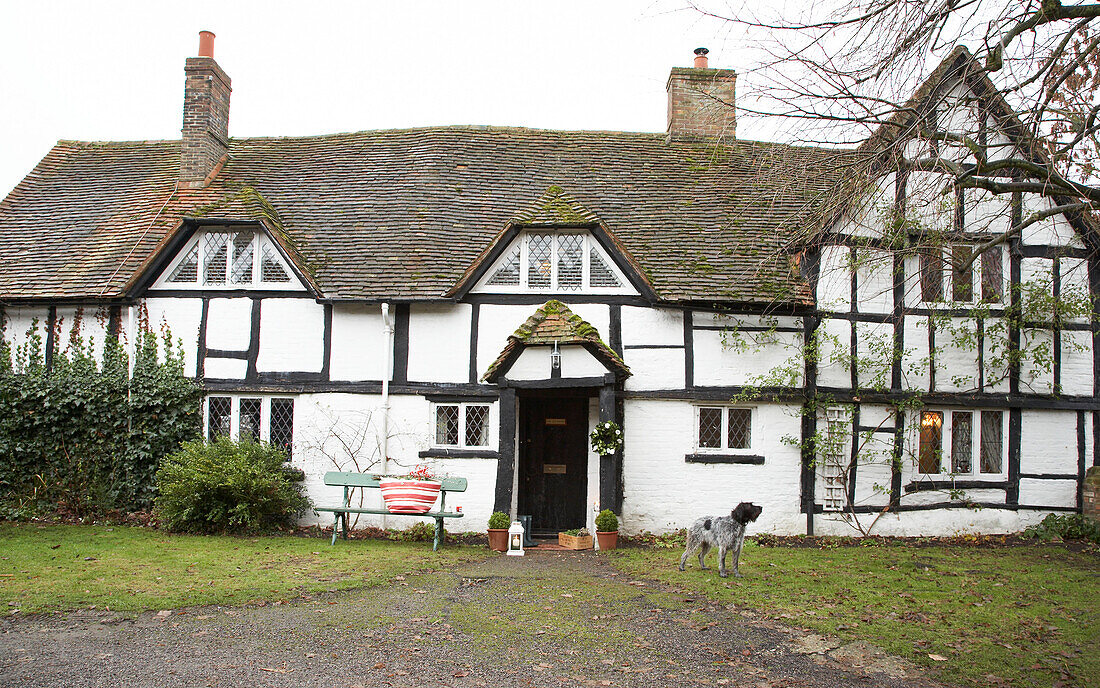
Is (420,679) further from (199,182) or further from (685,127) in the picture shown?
(685,127)

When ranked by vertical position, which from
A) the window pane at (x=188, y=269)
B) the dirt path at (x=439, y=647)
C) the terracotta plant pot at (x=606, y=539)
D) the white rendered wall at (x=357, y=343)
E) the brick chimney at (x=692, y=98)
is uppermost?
the brick chimney at (x=692, y=98)

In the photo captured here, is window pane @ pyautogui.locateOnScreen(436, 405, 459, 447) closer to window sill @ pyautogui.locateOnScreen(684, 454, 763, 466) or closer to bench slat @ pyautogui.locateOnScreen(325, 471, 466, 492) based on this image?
bench slat @ pyautogui.locateOnScreen(325, 471, 466, 492)

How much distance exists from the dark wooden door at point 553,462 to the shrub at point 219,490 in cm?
405

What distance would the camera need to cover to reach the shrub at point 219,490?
1123 centimetres

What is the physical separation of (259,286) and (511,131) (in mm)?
6765

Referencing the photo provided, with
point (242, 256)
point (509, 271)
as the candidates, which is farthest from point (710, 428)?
point (242, 256)

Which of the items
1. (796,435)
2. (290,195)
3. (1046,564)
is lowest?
(1046,564)

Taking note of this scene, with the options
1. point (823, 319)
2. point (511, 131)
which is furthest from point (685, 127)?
point (823, 319)

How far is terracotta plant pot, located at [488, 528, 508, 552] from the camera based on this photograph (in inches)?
448

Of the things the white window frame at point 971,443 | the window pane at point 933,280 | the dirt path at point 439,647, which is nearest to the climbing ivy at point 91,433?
the dirt path at point 439,647

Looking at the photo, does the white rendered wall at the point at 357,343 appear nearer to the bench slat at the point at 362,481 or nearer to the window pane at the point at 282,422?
the window pane at the point at 282,422

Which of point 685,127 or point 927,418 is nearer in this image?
point 927,418

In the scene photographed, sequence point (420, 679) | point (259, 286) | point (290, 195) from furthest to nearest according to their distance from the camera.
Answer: point (290, 195)
point (259, 286)
point (420, 679)

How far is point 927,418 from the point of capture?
12.8 m
